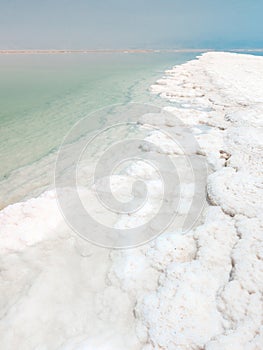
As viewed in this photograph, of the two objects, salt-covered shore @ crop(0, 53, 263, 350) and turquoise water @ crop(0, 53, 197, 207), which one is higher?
salt-covered shore @ crop(0, 53, 263, 350)

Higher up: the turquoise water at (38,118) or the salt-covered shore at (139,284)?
the salt-covered shore at (139,284)

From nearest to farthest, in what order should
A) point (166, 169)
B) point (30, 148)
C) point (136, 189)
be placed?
point (136, 189)
point (166, 169)
point (30, 148)

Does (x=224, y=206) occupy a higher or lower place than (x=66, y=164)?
higher

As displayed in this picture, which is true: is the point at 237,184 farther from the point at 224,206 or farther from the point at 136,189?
the point at 136,189

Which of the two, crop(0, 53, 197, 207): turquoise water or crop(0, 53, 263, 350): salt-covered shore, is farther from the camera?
crop(0, 53, 197, 207): turquoise water

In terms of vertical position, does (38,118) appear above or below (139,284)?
below

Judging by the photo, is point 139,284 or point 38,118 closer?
point 139,284

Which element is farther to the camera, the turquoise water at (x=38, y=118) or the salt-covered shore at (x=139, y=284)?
the turquoise water at (x=38, y=118)

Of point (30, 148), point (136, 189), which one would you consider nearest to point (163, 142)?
point (136, 189)
